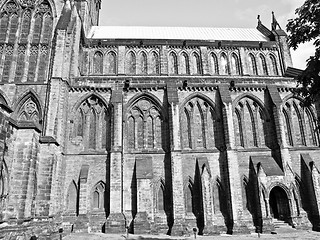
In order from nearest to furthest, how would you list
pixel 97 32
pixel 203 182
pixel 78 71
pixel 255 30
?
pixel 203 182 < pixel 78 71 < pixel 97 32 < pixel 255 30

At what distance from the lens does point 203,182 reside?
1933cm

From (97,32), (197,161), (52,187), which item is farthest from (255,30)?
(52,187)

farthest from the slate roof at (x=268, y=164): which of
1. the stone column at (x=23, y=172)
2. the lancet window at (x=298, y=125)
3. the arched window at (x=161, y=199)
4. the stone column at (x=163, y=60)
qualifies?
the stone column at (x=23, y=172)

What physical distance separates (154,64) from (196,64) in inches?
183

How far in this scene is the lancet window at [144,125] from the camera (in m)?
21.5

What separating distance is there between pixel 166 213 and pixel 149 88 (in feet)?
34.1

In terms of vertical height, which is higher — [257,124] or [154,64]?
[154,64]

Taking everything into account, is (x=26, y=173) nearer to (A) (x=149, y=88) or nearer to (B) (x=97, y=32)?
(A) (x=149, y=88)

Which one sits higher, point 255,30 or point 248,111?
point 255,30

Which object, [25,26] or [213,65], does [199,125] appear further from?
[25,26]

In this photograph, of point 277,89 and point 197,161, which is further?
point 277,89

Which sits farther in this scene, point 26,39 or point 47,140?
point 26,39

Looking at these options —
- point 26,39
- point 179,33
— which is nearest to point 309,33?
point 26,39

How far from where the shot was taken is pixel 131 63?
27656 mm
